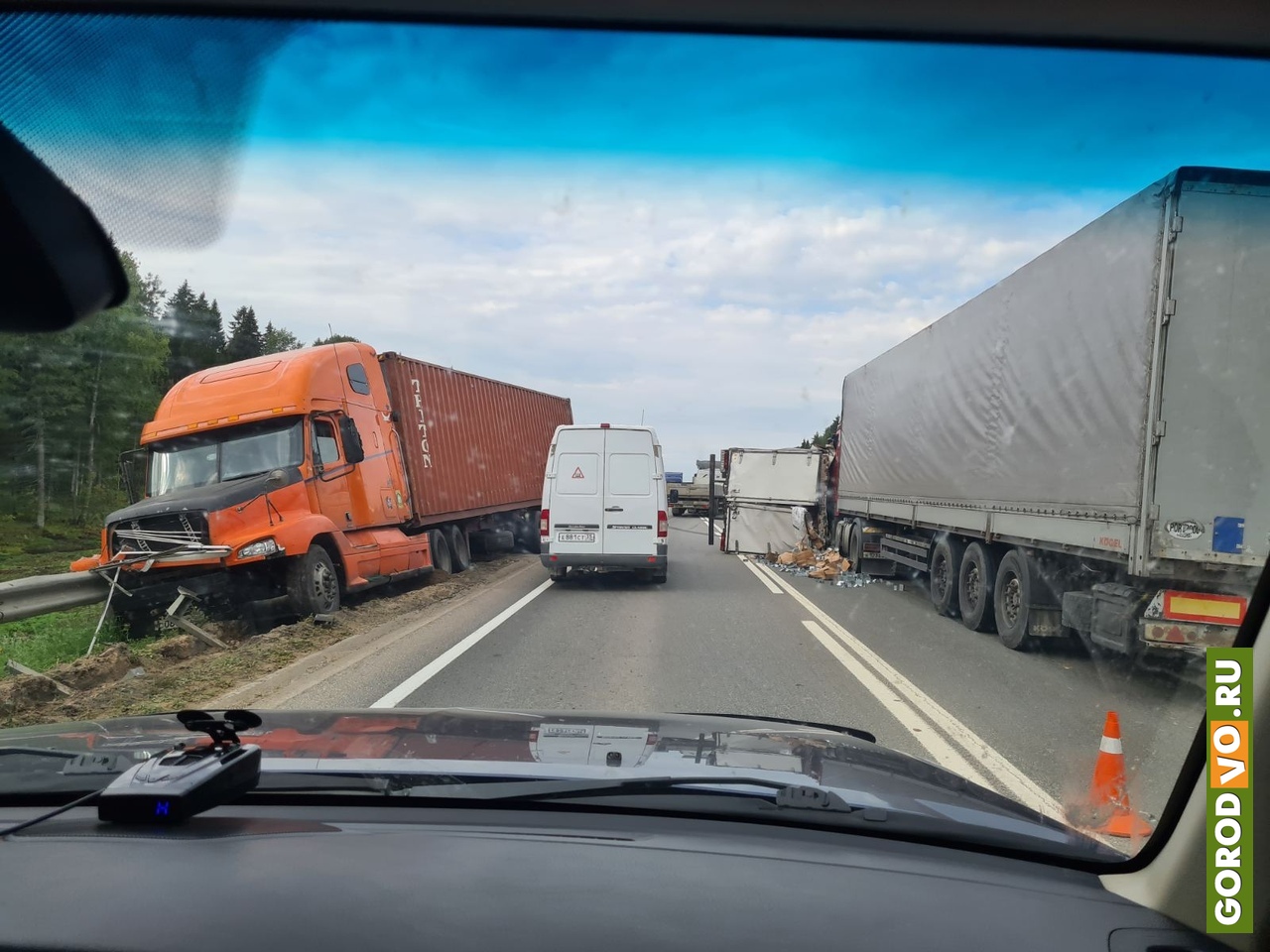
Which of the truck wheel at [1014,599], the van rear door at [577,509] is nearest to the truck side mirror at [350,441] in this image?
the van rear door at [577,509]

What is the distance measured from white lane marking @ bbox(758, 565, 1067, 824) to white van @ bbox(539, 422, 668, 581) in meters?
4.95

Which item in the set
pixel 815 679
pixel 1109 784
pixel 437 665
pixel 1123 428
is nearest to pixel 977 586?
pixel 1123 428

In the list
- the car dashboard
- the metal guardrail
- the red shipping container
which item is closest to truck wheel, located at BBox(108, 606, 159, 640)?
the metal guardrail

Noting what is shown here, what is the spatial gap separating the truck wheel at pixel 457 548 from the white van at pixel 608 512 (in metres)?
3.35

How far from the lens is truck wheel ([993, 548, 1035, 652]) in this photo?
9664 millimetres

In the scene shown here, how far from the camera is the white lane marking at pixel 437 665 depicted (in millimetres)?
7031

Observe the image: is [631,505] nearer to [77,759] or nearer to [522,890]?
[77,759]

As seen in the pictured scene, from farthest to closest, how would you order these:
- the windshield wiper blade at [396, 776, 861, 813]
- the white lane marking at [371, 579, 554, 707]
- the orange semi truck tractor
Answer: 1. the orange semi truck tractor
2. the white lane marking at [371, 579, 554, 707]
3. the windshield wiper blade at [396, 776, 861, 813]

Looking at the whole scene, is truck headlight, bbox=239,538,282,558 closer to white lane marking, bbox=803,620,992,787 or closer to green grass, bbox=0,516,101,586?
green grass, bbox=0,516,101,586

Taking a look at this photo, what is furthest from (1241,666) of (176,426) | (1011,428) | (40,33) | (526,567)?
(526,567)

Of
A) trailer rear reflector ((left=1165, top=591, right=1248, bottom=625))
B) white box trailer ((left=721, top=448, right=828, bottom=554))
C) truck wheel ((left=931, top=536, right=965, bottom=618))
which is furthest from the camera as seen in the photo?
white box trailer ((left=721, top=448, right=828, bottom=554))

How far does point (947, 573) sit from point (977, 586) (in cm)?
113

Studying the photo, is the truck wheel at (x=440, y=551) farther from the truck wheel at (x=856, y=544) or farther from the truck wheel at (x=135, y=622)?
the truck wheel at (x=856, y=544)

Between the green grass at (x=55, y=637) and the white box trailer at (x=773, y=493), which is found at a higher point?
the white box trailer at (x=773, y=493)
